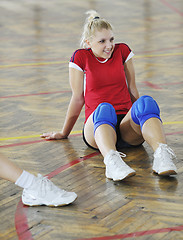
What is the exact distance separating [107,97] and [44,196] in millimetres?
825

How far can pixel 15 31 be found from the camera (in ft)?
24.4

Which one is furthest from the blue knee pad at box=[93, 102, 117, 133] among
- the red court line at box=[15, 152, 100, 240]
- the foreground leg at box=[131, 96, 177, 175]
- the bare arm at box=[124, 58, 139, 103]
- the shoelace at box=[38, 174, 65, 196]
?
the red court line at box=[15, 152, 100, 240]

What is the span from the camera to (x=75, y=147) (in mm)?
3090

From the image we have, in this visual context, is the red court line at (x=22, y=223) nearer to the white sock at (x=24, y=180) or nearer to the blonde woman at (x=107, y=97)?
the white sock at (x=24, y=180)

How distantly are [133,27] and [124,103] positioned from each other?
4671 mm

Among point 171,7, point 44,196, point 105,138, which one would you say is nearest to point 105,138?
point 105,138

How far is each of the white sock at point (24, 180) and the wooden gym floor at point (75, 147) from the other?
0.11 meters

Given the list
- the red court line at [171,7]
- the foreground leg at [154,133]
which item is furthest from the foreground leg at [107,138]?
the red court line at [171,7]

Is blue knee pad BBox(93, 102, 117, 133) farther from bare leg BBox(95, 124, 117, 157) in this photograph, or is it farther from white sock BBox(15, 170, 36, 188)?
white sock BBox(15, 170, 36, 188)

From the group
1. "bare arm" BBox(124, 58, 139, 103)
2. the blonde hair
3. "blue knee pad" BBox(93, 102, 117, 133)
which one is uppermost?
the blonde hair

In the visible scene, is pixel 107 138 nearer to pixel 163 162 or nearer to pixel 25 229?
pixel 163 162

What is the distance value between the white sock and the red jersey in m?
0.73

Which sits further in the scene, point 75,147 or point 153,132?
point 75,147

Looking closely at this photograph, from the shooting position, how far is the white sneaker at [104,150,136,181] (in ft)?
8.18
